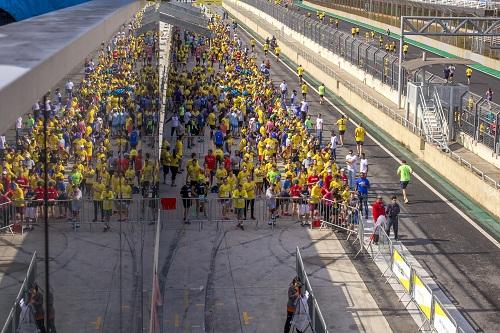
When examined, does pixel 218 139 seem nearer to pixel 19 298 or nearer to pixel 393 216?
pixel 393 216

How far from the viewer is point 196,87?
42844mm

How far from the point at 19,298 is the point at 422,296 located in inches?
506

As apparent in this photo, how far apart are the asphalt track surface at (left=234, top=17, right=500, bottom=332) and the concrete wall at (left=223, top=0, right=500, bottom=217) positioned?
2.56ft

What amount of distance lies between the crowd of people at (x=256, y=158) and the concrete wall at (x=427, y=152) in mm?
2318

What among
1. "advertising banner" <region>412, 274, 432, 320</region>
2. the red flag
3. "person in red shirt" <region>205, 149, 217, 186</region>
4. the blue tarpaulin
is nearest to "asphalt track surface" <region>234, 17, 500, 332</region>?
"advertising banner" <region>412, 274, 432, 320</region>

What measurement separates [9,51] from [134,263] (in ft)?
12.5

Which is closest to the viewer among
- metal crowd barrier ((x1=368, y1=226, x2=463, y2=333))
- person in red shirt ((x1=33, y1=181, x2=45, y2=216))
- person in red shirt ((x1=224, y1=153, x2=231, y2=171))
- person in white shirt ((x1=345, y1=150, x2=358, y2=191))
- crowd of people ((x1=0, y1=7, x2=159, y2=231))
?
crowd of people ((x1=0, y1=7, x2=159, y2=231))

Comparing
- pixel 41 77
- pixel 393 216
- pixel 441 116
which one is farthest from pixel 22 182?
pixel 441 116

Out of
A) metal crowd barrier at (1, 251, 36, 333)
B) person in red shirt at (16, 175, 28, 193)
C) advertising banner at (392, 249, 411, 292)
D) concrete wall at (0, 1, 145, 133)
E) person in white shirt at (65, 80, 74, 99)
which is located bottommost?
advertising banner at (392, 249, 411, 292)

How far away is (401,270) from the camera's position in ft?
58.8

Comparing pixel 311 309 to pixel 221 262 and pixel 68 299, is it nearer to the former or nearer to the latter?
pixel 221 262

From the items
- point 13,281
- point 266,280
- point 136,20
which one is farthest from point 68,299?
point 266,280

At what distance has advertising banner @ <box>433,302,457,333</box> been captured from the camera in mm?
13913

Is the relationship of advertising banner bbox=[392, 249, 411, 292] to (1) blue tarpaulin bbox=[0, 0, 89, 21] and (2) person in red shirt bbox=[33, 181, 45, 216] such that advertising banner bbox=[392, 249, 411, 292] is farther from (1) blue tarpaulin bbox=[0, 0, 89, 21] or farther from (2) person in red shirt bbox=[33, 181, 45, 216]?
(2) person in red shirt bbox=[33, 181, 45, 216]
